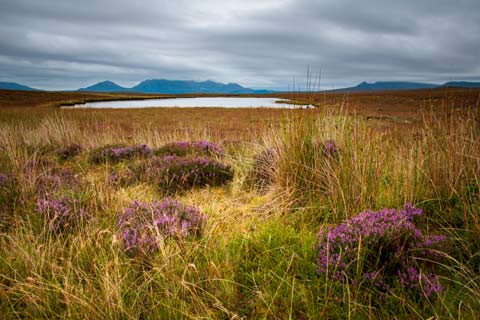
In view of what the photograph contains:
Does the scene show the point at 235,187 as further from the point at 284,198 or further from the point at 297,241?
the point at 297,241

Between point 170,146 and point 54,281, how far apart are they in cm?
516

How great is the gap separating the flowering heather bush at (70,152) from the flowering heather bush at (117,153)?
0.87m

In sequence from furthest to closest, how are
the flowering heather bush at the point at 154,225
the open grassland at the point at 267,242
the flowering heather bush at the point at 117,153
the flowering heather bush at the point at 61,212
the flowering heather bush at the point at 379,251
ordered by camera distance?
the flowering heather bush at the point at 117,153 < the flowering heather bush at the point at 61,212 < the flowering heather bush at the point at 154,225 < the flowering heather bush at the point at 379,251 < the open grassland at the point at 267,242

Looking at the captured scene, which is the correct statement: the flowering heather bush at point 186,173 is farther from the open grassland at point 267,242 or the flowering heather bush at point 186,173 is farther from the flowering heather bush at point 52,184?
the flowering heather bush at point 52,184

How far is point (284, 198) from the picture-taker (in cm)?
373

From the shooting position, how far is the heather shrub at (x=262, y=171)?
15.7ft

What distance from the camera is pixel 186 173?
4.89 metres

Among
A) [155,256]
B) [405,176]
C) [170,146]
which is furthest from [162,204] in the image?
[170,146]

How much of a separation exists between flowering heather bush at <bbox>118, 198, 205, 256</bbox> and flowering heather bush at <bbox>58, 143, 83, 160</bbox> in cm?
553

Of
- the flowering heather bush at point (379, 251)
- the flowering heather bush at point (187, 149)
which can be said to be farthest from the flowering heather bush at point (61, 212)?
the flowering heather bush at point (187, 149)

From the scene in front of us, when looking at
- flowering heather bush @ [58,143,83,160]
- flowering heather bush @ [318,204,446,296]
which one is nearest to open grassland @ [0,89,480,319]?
flowering heather bush @ [318,204,446,296]

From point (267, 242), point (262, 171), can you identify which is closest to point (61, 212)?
point (267, 242)

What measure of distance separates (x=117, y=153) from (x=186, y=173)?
2.94 meters

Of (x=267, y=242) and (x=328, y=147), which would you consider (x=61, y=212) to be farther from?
(x=328, y=147)
